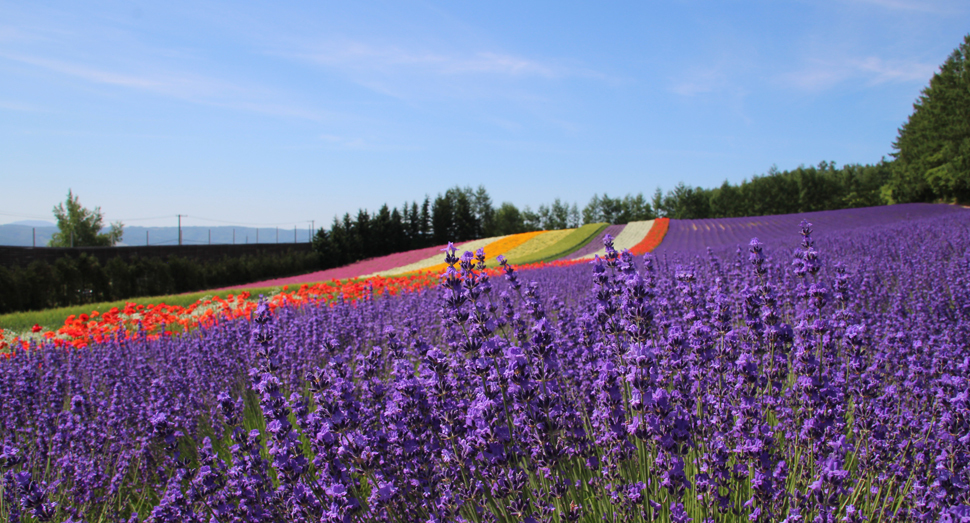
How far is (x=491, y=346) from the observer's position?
1.81 meters

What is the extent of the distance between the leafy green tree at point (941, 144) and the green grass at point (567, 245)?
24792 mm

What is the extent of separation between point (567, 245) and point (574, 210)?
149ft

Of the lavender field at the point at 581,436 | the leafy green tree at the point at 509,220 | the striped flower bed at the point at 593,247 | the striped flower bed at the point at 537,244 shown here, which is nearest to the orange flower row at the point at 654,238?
the striped flower bed at the point at 593,247

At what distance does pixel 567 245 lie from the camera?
29109 millimetres

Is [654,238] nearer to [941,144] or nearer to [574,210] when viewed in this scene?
[941,144]

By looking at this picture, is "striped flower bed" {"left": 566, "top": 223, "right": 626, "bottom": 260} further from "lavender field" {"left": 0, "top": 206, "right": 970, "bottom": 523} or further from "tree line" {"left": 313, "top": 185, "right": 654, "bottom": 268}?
"lavender field" {"left": 0, "top": 206, "right": 970, "bottom": 523}

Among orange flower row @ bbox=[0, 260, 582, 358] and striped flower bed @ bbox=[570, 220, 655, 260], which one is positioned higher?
striped flower bed @ bbox=[570, 220, 655, 260]

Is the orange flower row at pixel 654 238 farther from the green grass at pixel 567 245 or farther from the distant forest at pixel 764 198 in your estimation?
the distant forest at pixel 764 198

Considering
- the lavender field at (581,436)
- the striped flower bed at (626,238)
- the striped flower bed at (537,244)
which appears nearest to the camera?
the lavender field at (581,436)

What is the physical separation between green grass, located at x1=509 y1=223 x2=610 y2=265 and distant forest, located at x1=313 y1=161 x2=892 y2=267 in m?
14.9

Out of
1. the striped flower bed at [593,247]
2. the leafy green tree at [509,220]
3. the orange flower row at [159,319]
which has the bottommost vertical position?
the orange flower row at [159,319]

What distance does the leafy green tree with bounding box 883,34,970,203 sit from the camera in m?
33.7

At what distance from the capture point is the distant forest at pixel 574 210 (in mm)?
38938

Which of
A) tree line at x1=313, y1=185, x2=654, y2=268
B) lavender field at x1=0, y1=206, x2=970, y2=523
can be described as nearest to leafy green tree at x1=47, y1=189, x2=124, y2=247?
tree line at x1=313, y1=185, x2=654, y2=268
